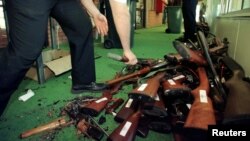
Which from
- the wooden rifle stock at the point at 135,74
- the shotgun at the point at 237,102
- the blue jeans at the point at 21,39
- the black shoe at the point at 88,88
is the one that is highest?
the blue jeans at the point at 21,39

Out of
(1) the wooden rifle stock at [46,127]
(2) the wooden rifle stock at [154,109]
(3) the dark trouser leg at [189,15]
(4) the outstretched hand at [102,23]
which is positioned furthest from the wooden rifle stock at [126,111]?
(3) the dark trouser leg at [189,15]

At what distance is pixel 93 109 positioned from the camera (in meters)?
1.37

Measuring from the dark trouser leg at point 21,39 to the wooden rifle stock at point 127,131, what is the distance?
1.83ft

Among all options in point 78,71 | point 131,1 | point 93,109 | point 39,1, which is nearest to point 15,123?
point 93,109

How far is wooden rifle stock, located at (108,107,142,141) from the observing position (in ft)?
3.45

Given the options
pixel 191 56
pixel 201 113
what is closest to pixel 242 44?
pixel 191 56

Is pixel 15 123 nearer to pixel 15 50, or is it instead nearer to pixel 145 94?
pixel 15 50

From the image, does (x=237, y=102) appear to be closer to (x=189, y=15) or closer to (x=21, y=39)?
(x=21, y=39)

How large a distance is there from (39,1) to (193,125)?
90 centimetres

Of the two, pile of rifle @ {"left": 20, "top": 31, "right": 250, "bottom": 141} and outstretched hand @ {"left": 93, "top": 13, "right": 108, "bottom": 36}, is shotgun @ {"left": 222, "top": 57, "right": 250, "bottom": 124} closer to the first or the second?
pile of rifle @ {"left": 20, "top": 31, "right": 250, "bottom": 141}

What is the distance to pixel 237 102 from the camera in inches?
34.9

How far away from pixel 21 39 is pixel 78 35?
1.76 feet

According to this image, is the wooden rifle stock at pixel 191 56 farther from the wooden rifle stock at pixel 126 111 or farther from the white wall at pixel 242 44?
the wooden rifle stock at pixel 126 111

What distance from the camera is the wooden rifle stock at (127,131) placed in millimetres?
1051
